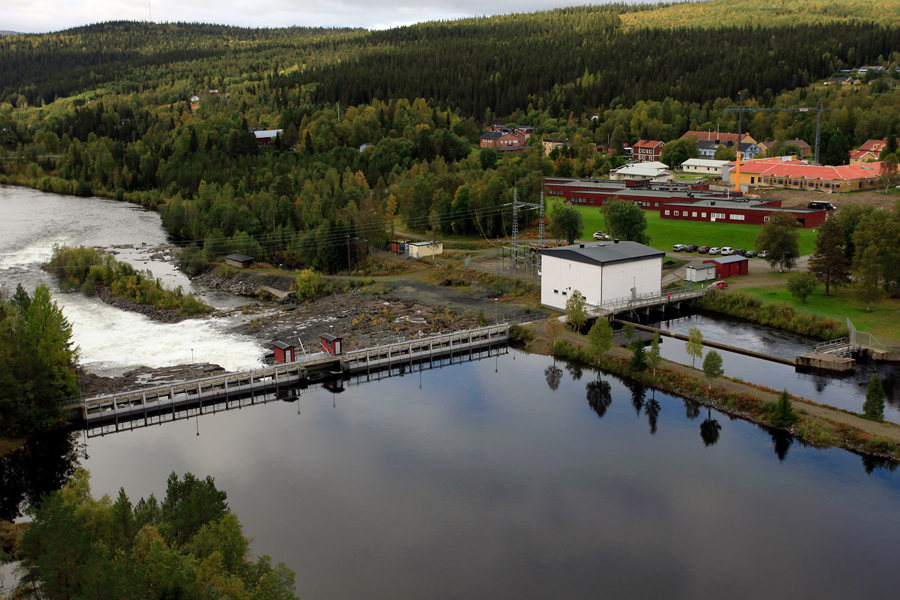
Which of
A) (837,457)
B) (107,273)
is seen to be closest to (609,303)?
(837,457)

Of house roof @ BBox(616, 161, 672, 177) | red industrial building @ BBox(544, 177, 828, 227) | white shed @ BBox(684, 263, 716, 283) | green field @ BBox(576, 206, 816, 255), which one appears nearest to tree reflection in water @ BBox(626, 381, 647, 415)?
white shed @ BBox(684, 263, 716, 283)

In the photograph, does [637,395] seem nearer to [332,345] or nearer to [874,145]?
[332,345]

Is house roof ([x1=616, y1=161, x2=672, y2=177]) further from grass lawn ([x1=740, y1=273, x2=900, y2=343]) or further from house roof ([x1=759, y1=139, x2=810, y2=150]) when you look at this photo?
grass lawn ([x1=740, y1=273, x2=900, y2=343])

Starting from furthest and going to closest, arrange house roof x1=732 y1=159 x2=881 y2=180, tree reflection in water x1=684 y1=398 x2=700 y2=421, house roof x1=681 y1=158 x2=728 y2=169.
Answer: house roof x1=681 y1=158 x2=728 y2=169, house roof x1=732 y1=159 x2=881 y2=180, tree reflection in water x1=684 y1=398 x2=700 y2=421

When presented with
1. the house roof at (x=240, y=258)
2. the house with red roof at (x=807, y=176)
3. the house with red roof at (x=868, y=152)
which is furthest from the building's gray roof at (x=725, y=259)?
the house with red roof at (x=868, y=152)

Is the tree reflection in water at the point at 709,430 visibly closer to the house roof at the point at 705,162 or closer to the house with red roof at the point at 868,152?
the house roof at the point at 705,162
